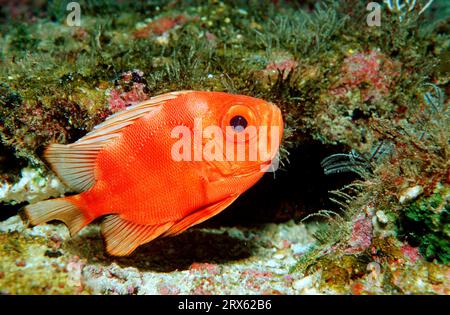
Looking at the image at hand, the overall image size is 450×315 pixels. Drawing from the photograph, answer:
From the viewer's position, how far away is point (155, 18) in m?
5.45

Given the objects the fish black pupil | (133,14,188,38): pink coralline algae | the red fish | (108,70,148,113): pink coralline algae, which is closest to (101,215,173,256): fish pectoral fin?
the red fish

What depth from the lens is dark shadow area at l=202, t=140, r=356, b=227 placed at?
436 centimetres

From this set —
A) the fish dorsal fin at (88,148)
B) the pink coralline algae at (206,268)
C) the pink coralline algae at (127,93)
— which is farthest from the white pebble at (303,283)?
the pink coralline algae at (127,93)

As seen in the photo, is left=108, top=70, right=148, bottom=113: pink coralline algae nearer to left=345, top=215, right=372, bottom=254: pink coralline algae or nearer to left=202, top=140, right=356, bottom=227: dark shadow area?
left=202, top=140, right=356, bottom=227: dark shadow area

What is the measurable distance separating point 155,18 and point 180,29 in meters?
0.74

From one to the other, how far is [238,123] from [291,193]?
8.40 ft

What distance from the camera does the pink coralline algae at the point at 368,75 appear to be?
3999mm

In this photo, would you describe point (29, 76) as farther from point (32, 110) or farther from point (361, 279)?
point (361, 279)

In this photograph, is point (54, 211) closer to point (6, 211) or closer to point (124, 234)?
point (124, 234)

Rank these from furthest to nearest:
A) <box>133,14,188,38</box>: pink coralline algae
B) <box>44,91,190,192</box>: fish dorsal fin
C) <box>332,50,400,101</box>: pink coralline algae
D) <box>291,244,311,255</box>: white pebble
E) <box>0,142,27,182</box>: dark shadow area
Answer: <box>133,14,188,38</box>: pink coralline algae < <box>291,244,311,255</box>: white pebble < <box>332,50,400,101</box>: pink coralline algae < <box>0,142,27,182</box>: dark shadow area < <box>44,91,190,192</box>: fish dorsal fin

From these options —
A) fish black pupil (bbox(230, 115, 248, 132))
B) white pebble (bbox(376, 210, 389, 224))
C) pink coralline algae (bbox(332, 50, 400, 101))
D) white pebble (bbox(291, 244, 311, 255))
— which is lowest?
white pebble (bbox(291, 244, 311, 255))

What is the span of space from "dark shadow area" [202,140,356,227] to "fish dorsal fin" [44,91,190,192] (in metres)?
2.07

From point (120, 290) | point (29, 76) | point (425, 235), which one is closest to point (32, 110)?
point (29, 76)

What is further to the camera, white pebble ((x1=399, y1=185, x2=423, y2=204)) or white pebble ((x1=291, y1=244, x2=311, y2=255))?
white pebble ((x1=291, y1=244, x2=311, y2=255))
